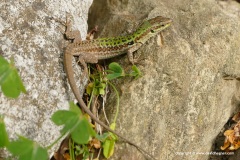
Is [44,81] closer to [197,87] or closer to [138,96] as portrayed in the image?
[138,96]

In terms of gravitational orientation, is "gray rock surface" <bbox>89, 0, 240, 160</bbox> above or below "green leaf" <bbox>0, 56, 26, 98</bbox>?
below

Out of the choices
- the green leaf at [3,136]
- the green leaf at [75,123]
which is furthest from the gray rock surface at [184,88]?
the green leaf at [3,136]

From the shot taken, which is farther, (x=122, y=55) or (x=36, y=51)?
(x=122, y=55)

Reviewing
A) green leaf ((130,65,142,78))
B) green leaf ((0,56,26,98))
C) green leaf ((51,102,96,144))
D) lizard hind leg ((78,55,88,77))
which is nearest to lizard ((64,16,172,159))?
lizard hind leg ((78,55,88,77))

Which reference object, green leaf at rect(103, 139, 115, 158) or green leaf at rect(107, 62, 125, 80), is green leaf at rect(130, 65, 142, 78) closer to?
green leaf at rect(107, 62, 125, 80)

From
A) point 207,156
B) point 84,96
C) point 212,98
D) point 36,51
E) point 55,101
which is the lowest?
point 207,156

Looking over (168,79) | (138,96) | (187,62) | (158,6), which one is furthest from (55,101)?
(158,6)

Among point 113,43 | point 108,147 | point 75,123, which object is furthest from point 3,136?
point 113,43
